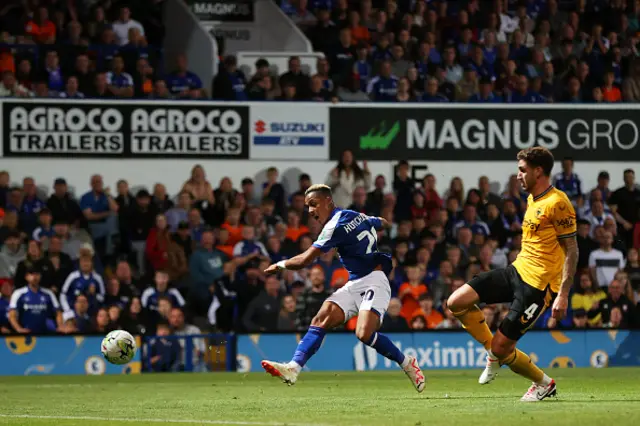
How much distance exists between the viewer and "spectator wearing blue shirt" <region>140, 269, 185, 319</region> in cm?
1959

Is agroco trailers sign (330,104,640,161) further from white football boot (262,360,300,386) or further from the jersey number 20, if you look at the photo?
white football boot (262,360,300,386)

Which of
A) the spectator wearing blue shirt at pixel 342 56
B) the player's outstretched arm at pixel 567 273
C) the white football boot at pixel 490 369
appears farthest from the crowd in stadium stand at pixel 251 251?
the player's outstretched arm at pixel 567 273

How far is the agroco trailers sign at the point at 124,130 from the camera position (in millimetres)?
23031

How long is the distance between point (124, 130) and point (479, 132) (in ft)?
21.8

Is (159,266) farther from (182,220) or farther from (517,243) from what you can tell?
(517,243)

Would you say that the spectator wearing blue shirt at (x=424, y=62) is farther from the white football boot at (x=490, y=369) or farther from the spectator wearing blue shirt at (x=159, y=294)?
the white football boot at (x=490, y=369)

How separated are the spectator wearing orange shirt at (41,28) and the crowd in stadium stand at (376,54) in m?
0.02

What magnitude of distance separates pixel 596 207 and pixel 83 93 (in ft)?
30.5

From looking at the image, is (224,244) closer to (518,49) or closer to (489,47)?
(489,47)

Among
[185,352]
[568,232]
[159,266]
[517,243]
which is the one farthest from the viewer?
[517,243]

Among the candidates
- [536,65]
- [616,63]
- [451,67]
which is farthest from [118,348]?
[616,63]

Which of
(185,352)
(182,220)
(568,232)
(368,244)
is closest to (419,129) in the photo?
(182,220)

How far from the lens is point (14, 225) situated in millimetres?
21016

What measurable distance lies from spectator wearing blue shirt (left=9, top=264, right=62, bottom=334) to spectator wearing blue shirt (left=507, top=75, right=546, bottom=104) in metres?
9.88
